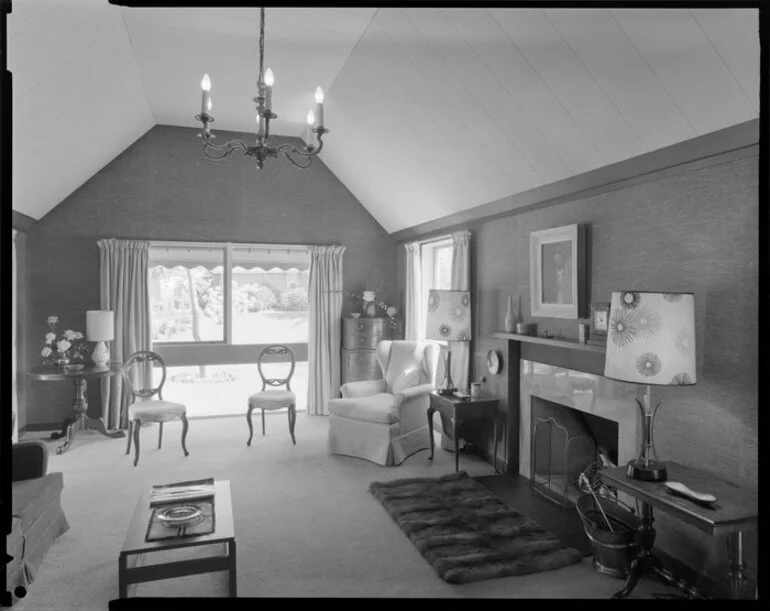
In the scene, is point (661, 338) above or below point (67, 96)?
below

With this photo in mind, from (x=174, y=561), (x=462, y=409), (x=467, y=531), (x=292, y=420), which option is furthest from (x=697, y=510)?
(x=292, y=420)

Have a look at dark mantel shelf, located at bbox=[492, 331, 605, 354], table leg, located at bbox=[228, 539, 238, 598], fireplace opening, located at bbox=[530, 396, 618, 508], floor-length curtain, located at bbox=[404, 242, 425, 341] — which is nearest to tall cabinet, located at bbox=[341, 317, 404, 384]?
floor-length curtain, located at bbox=[404, 242, 425, 341]

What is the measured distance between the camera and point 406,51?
346 centimetres

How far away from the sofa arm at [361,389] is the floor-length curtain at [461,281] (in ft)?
2.56

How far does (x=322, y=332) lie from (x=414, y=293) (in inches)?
47.7

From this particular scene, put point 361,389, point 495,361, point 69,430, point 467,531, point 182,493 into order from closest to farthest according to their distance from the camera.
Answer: point 182,493 → point 467,531 → point 495,361 → point 69,430 → point 361,389

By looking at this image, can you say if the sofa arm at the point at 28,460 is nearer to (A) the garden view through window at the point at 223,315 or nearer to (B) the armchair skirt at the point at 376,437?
(B) the armchair skirt at the point at 376,437

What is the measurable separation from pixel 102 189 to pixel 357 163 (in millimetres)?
2734

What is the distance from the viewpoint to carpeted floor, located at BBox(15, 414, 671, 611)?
8.21ft

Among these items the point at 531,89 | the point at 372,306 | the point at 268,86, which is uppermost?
the point at 531,89

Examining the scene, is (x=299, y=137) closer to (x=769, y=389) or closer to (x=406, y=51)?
(x=406, y=51)

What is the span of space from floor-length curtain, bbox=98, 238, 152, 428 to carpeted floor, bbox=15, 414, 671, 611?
52cm

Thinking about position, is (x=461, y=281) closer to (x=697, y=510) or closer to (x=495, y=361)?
(x=495, y=361)

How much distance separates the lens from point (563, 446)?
12.8 ft
